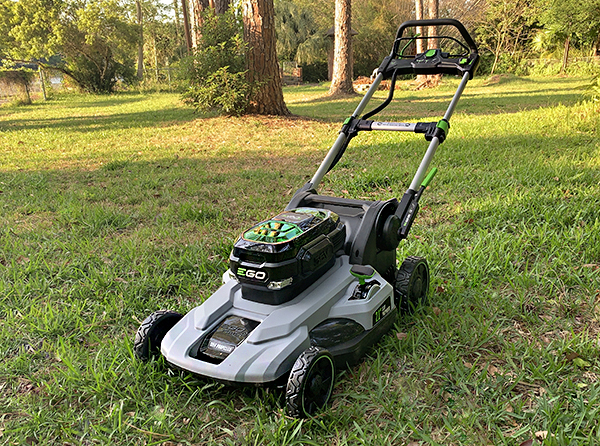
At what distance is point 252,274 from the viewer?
2.02 m

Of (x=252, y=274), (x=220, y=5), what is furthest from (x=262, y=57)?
(x=252, y=274)

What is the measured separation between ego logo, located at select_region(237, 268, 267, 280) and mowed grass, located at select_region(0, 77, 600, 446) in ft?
1.69

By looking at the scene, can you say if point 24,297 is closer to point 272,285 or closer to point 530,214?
point 272,285

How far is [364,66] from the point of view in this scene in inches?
1286

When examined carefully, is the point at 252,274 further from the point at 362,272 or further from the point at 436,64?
the point at 436,64

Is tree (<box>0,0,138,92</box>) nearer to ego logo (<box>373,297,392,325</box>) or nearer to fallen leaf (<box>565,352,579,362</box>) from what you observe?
ego logo (<box>373,297,392,325</box>)

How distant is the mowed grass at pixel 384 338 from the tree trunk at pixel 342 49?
9.70m

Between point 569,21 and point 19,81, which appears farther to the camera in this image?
point 569,21

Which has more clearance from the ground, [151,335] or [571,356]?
[151,335]

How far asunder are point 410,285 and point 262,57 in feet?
26.7

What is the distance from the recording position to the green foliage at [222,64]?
955 centimetres

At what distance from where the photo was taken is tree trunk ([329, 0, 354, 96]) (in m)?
14.7

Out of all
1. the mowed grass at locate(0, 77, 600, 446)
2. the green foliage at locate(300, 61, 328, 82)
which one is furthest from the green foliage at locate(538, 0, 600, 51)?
the green foliage at locate(300, 61, 328, 82)

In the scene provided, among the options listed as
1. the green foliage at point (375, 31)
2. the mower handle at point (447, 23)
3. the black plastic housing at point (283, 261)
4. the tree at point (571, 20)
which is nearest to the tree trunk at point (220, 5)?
the mower handle at point (447, 23)
